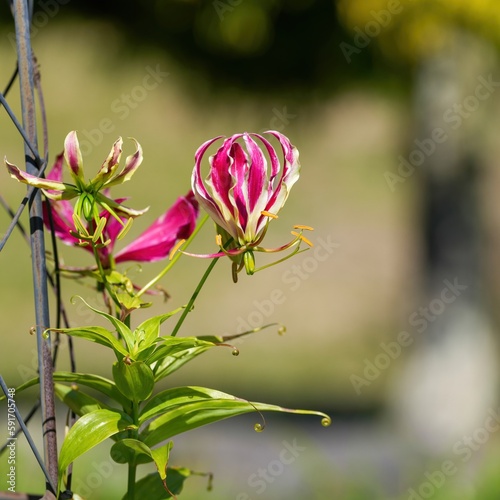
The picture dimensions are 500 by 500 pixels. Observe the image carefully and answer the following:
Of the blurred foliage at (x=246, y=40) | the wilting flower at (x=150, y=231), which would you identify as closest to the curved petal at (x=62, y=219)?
the wilting flower at (x=150, y=231)

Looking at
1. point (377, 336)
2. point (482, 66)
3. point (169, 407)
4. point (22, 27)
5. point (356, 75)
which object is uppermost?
point (377, 336)

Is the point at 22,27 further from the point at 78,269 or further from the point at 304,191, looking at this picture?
the point at 304,191

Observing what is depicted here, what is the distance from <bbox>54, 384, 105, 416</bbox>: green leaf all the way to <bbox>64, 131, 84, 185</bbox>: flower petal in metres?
0.14

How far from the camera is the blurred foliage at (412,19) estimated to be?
2.49 metres

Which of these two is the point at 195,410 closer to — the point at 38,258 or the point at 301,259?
the point at 38,258

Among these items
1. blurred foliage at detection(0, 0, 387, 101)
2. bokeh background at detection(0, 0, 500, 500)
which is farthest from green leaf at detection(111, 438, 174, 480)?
blurred foliage at detection(0, 0, 387, 101)

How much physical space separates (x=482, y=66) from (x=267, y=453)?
1568mm

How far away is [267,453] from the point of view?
3.45m

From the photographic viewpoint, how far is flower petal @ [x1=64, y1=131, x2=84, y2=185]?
590mm

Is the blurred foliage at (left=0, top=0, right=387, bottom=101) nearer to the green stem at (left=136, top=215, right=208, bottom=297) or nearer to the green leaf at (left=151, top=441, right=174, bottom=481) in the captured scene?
the green stem at (left=136, top=215, right=208, bottom=297)

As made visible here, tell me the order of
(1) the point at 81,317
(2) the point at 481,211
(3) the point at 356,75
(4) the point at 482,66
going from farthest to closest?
(1) the point at 81,317 < (2) the point at 481,211 < (4) the point at 482,66 < (3) the point at 356,75

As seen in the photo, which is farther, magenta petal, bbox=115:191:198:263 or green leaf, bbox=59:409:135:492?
magenta petal, bbox=115:191:198:263

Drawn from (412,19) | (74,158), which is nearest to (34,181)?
(74,158)

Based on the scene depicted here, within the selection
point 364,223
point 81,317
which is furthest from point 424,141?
point 364,223
